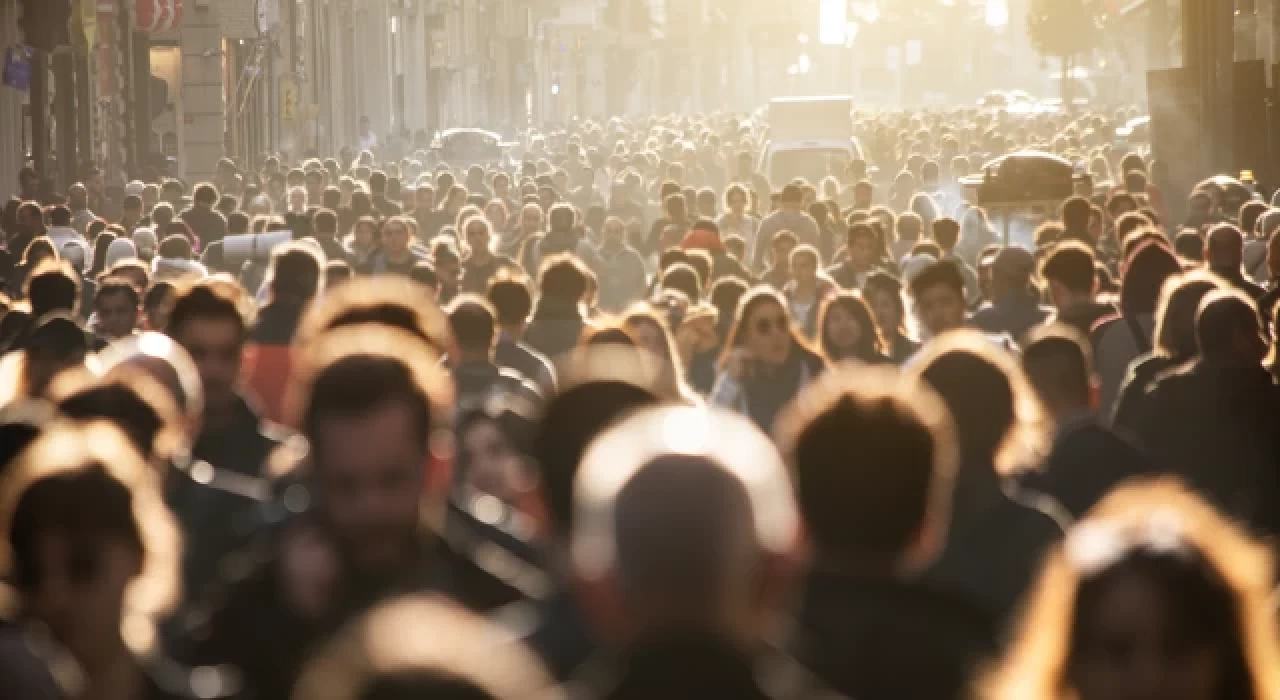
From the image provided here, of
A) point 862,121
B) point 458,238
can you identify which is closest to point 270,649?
point 458,238

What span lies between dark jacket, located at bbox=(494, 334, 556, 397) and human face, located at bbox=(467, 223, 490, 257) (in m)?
5.64

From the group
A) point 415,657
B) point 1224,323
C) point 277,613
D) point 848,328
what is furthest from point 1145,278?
point 415,657

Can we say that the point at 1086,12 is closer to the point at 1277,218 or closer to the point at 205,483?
the point at 1277,218

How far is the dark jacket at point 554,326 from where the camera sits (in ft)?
40.4

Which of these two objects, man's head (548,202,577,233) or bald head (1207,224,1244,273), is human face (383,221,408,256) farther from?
bald head (1207,224,1244,273)

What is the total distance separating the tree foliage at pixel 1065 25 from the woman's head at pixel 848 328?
321 ft

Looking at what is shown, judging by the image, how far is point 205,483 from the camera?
21.2 ft

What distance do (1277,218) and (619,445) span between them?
14.3 metres

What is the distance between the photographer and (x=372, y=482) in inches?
190

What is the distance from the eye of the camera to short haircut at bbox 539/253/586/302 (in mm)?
12320

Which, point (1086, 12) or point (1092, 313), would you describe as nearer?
point (1092, 313)

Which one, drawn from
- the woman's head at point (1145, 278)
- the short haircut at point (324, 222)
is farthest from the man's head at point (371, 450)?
the short haircut at point (324, 222)

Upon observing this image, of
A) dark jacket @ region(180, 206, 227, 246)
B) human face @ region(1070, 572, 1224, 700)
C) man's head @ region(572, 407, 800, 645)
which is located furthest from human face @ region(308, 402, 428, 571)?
dark jacket @ region(180, 206, 227, 246)

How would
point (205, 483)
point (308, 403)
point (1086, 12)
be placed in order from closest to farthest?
point (308, 403), point (205, 483), point (1086, 12)
